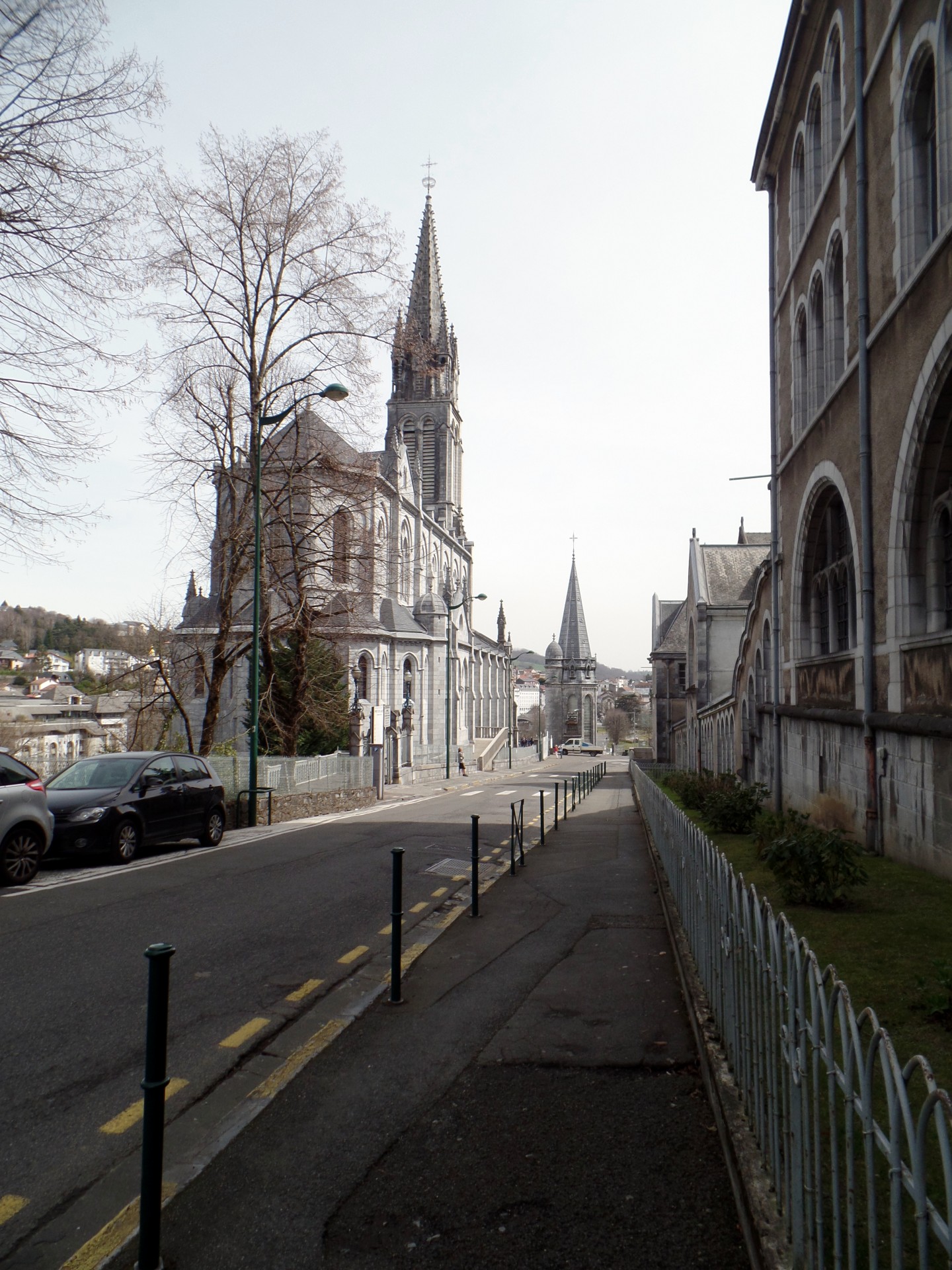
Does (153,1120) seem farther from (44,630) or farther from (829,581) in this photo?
(44,630)

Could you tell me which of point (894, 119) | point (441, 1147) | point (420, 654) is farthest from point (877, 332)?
point (420, 654)

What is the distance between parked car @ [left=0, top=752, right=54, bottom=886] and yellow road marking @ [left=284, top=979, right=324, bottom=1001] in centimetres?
508

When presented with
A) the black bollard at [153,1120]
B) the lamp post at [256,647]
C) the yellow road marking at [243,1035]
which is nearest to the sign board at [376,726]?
the lamp post at [256,647]

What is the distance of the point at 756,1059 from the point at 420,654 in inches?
2131

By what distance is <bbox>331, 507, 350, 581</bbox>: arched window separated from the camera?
878 inches

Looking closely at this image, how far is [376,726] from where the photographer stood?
119 ft

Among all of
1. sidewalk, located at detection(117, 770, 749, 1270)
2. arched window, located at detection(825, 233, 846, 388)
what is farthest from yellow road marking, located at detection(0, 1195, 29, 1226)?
arched window, located at detection(825, 233, 846, 388)

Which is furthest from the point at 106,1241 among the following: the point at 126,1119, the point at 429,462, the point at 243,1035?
the point at 429,462

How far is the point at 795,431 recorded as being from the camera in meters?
17.1

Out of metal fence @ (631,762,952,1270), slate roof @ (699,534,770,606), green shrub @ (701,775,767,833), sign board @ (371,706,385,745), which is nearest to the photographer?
metal fence @ (631,762,952,1270)

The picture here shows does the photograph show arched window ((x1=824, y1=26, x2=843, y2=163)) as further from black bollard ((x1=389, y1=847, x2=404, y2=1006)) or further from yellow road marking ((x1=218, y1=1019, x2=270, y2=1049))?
yellow road marking ((x1=218, y1=1019, x2=270, y2=1049))

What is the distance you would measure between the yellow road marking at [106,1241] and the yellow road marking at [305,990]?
2652mm

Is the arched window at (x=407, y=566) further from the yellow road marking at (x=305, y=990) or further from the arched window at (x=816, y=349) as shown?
the yellow road marking at (x=305, y=990)

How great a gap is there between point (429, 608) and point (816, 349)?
45395 mm
